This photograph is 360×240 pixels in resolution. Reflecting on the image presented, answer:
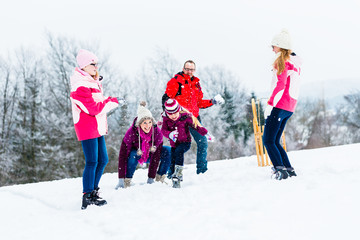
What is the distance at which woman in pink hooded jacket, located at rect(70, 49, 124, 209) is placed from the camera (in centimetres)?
341

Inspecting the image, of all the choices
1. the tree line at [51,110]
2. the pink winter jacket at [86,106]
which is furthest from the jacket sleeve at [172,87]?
the tree line at [51,110]

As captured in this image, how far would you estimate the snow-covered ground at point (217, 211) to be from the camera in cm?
226

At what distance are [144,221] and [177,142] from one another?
1.90 metres

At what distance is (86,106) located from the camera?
11.1ft

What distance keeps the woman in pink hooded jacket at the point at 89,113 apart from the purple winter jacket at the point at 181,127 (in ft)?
3.78

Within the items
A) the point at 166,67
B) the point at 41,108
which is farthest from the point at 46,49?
the point at 166,67

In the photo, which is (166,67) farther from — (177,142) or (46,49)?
(177,142)

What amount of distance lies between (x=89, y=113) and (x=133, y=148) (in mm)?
1400

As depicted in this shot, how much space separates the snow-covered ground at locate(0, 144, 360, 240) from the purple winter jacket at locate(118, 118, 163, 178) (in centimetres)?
50

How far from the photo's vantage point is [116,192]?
4141mm

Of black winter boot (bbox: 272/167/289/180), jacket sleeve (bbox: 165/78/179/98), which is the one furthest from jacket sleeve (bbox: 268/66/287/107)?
jacket sleeve (bbox: 165/78/179/98)

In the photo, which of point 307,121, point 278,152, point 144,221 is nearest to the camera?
point 144,221

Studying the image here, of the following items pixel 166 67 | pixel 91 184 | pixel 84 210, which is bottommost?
pixel 84 210

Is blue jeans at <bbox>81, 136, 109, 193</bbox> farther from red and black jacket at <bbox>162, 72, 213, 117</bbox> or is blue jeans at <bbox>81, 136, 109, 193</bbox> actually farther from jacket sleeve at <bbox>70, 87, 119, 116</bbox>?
red and black jacket at <bbox>162, 72, 213, 117</bbox>
